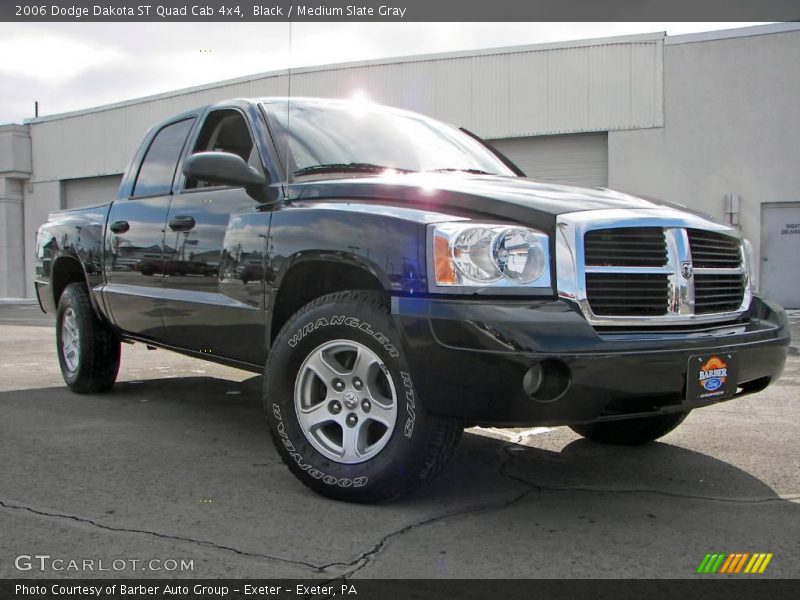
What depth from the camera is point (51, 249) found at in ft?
19.6

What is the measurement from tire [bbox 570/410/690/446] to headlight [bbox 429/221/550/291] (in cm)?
159

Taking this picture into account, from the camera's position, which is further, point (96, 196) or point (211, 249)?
point (96, 196)

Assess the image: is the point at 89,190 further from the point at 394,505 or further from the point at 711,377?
the point at 711,377

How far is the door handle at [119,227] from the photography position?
198 inches

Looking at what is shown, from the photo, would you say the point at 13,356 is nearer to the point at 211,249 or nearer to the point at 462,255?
the point at 211,249

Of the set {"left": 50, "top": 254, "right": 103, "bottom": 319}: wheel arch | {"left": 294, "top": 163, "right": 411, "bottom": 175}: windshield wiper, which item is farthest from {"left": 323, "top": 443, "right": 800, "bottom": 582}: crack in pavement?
{"left": 50, "top": 254, "right": 103, "bottom": 319}: wheel arch

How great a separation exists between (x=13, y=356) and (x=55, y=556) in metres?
6.30

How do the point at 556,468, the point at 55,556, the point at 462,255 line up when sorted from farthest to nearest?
the point at 556,468, the point at 462,255, the point at 55,556

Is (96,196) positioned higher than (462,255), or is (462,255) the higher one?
(96,196)

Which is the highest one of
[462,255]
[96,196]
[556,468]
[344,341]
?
[96,196]

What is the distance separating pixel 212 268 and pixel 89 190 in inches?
936

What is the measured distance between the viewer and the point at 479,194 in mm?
3119
